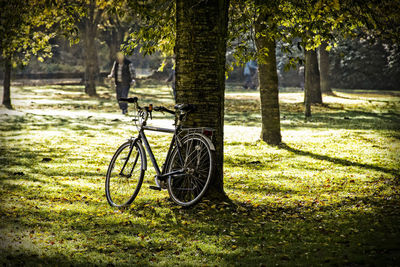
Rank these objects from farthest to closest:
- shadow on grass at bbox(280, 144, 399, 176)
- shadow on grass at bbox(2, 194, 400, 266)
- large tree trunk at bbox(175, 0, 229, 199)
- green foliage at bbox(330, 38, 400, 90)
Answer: green foliage at bbox(330, 38, 400, 90) < shadow on grass at bbox(280, 144, 399, 176) < large tree trunk at bbox(175, 0, 229, 199) < shadow on grass at bbox(2, 194, 400, 266)

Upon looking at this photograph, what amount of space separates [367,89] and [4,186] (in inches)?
1320

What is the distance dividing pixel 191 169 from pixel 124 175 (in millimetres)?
1202

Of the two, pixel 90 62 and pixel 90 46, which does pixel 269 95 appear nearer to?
pixel 90 62

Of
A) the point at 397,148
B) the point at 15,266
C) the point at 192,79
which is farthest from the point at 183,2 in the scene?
the point at 397,148

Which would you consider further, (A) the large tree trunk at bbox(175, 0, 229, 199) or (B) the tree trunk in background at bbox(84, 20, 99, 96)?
(B) the tree trunk in background at bbox(84, 20, 99, 96)

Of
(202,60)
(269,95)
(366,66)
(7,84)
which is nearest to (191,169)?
(202,60)

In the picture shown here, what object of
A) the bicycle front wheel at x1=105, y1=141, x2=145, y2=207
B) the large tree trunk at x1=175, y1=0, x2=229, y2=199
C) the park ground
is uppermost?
the large tree trunk at x1=175, y1=0, x2=229, y2=199

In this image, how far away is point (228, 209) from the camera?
6047mm

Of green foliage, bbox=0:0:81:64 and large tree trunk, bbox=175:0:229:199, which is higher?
green foliage, bbox=0:0:81:64

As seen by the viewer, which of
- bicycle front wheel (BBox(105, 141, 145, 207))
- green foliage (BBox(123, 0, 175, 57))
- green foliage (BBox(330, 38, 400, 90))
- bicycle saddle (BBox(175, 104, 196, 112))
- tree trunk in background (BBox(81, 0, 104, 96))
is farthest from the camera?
green foliage (BBox(330, 38, 400, 90))

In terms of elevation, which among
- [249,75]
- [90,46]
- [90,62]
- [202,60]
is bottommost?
[202,60]

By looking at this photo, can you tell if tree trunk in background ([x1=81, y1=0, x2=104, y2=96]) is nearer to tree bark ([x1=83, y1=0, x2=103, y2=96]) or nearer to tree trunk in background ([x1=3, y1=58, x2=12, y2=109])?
tree bark ([x1=83, y1=0, x2=103, y2=96])

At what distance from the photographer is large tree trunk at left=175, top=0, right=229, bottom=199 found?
611 cm

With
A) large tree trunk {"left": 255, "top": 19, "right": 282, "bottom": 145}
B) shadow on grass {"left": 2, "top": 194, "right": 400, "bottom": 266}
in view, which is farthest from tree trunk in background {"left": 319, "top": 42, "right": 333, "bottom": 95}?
shadow on grass {"left": 2, "top": 194, "right": 400, "bottom": 266}
